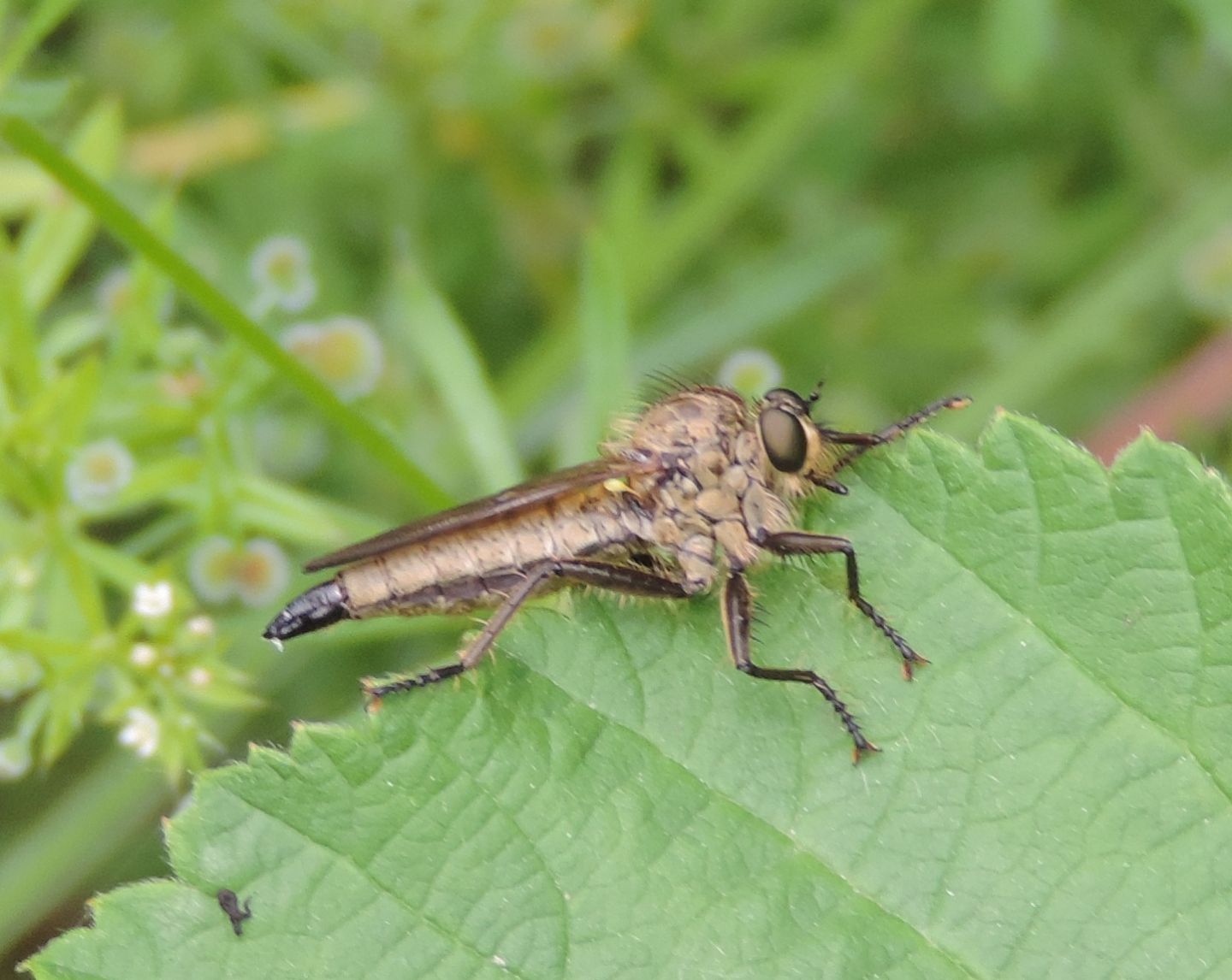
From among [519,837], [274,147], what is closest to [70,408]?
[519,837]

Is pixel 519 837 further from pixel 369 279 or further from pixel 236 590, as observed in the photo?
pixel 369 279

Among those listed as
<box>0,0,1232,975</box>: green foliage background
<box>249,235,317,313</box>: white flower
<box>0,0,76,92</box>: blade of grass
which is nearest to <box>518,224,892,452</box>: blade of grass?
<box>0,0,1232,975</box>: green foliage background

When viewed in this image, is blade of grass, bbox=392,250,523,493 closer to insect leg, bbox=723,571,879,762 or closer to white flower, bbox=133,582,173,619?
white flower, bbox=133,582,173,619

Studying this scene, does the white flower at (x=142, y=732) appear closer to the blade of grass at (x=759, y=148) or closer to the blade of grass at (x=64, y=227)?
the blade of grass at (x=64, y=227)

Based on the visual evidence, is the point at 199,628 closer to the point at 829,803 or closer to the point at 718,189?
the point at 829,803

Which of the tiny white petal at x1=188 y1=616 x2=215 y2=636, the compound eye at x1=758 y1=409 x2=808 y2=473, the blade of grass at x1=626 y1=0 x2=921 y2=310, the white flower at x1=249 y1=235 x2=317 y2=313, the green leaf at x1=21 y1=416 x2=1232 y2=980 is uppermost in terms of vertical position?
the blade of grass at x1=626 y1=0 x2=921 y2=310

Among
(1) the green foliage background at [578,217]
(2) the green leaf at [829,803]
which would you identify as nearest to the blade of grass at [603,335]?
(1) the green foliage background at [578,217]

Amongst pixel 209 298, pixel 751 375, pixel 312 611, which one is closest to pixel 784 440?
pixel 751 375
